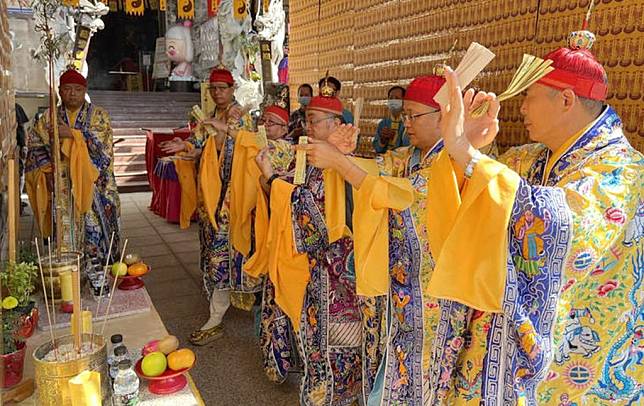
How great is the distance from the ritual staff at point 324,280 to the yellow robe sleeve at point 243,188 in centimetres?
56

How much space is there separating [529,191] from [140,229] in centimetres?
662

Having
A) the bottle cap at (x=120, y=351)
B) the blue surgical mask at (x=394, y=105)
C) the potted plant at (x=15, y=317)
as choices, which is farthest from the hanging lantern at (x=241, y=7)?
the bottle cap at (x=120, y=351)

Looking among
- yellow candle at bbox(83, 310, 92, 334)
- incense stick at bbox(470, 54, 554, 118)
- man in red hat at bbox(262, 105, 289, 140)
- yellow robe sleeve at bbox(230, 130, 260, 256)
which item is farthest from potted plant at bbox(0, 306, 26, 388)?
man in red hat at bbox(262, 105, 289, 140)

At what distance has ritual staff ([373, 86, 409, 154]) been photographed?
3.54 m

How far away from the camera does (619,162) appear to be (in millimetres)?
1306

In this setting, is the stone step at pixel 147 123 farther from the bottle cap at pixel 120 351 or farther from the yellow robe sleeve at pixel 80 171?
the bottle cap at pixel 120 351

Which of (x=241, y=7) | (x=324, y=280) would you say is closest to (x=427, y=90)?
(x=324, y=280)

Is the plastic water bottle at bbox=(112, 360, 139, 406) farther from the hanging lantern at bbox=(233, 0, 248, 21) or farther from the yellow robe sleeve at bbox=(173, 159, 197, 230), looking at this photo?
the hanging lantern at bbox=(233, 0, 248, 21)

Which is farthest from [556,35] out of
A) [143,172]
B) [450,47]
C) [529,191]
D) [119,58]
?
[119,58]

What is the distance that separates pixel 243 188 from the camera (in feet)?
10.7

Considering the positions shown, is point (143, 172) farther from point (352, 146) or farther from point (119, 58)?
point (119, 58)

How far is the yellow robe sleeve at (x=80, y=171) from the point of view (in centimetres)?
374

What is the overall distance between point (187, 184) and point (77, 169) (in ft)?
2.87

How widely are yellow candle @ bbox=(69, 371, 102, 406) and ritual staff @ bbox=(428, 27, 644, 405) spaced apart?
94 centimetres
